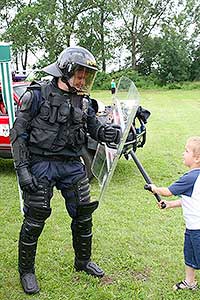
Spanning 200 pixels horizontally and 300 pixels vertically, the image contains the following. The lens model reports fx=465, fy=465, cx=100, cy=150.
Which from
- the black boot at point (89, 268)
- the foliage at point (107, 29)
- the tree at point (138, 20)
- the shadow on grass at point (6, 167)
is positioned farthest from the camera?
the tree at point (138, 20)

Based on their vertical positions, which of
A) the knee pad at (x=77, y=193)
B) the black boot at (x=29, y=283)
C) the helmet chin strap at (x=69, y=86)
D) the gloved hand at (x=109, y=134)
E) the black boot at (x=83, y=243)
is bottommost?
the black boot at (x=29, y=283)

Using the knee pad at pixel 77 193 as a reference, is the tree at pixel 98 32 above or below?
below

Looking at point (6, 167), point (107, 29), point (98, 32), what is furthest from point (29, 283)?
point (107, 29)

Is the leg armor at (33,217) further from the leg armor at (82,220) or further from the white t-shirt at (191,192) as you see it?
the white t-shirt at (191,192)

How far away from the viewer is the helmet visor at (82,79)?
3287mm

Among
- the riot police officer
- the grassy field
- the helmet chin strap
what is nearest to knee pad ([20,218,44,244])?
the riot police officer

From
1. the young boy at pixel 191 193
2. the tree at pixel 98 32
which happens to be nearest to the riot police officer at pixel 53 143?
the young boy at pixel 191 193

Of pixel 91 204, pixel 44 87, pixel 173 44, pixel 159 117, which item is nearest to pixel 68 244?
pixel 91 204

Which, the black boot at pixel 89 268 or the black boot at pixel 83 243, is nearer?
the black boot at pixel 83 243

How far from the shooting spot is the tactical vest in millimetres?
3338

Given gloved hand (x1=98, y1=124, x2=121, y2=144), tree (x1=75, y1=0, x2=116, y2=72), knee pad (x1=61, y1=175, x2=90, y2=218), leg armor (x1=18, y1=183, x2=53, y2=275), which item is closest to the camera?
leg armor (x1=18, y1=183, x2=53, y2=275)

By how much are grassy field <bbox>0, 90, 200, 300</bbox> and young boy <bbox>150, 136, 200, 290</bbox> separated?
0.36 metres

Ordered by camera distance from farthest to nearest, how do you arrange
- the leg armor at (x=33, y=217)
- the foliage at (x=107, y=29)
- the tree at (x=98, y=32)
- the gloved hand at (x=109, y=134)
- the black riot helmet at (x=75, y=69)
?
the tree at (x=98, y=32) < the foliage at (x=107, y=29) < the gloved hand at (x=109, y=134) < the leg armor at (x=33, y=217) < the black riot helmet at (x=75, y=69)

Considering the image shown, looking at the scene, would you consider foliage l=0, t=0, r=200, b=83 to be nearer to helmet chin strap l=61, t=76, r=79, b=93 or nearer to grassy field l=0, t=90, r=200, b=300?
grassy field l=0, t=90, r=200, b=300
